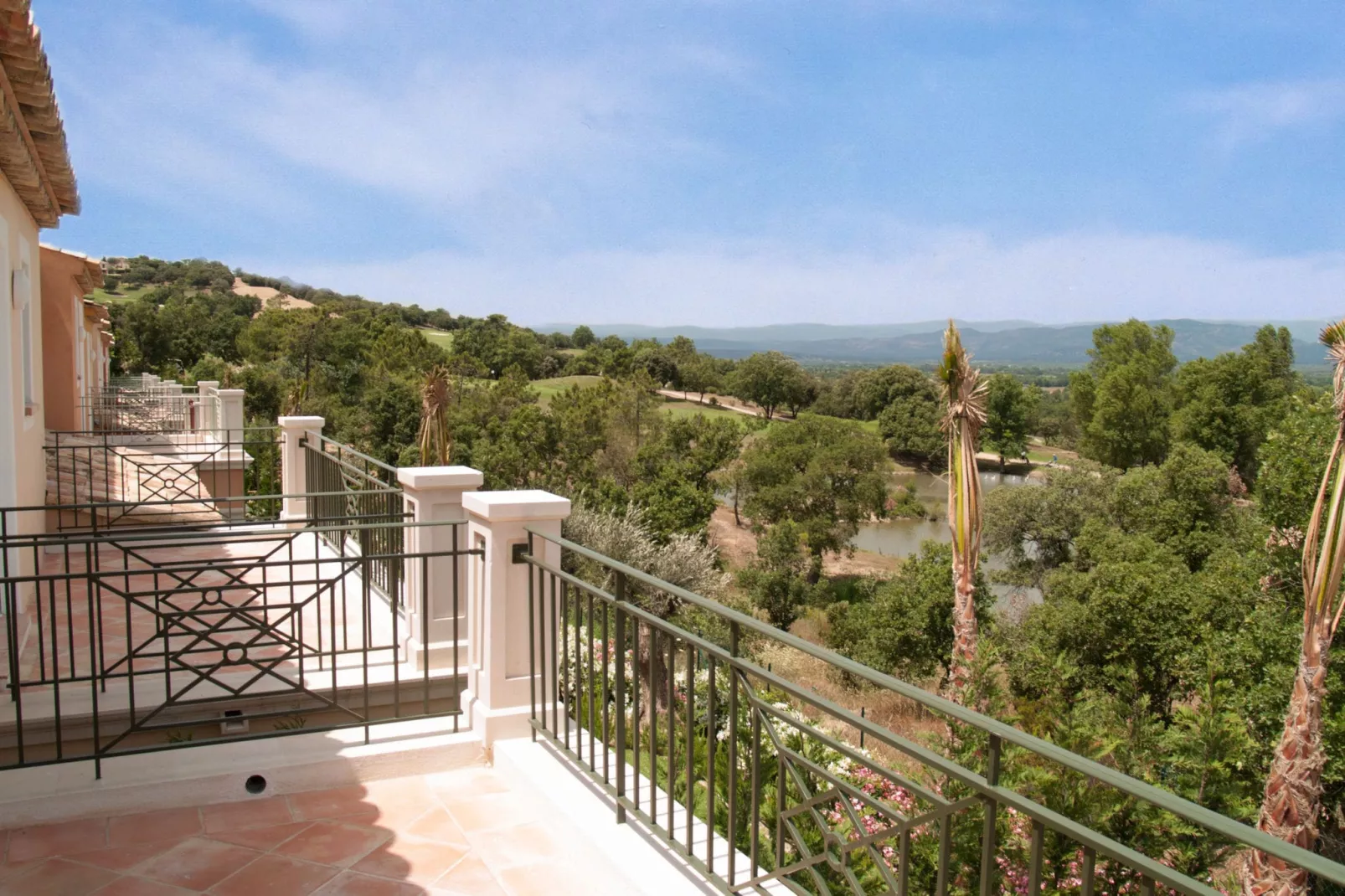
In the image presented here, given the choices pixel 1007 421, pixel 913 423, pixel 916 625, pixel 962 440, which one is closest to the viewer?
pixel 962 440

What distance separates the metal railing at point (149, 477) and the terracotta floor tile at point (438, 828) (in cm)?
546

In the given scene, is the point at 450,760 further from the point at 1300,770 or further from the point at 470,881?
the point at 1300,770

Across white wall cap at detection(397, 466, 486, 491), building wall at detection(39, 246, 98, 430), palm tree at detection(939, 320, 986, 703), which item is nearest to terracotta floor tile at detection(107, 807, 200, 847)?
white wall cap at detection(397, 466, 486, 491)

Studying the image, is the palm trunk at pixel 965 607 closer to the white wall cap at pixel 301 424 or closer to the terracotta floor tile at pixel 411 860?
the white wall cap at pixel 301 424

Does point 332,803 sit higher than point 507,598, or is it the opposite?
point 507,598

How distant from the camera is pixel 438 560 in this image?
199 inches

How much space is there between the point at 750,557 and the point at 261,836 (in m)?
33.8

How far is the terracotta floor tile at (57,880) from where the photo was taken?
8.97ft

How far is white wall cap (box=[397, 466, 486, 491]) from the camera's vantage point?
498cm

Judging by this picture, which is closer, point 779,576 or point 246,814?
point 246,814

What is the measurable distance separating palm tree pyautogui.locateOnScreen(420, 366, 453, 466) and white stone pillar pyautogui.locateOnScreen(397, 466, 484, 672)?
44.8 feet

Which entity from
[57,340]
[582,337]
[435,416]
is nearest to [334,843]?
[57,340]

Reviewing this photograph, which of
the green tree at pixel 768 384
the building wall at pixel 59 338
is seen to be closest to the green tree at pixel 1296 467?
the building wall at pixel 59 338

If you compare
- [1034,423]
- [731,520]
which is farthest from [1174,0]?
[731,520]
